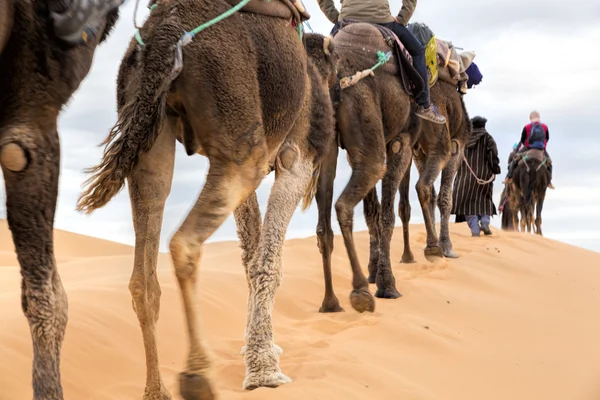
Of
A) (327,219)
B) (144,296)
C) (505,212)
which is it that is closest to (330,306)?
(327,219)

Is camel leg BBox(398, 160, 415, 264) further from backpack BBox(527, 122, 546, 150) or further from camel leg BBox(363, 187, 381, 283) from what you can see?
backpack BBox(527, 122, 546, 150)

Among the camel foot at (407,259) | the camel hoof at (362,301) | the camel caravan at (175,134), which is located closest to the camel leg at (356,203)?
the camel hoof at (362,301)

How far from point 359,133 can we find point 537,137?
41.5 feet

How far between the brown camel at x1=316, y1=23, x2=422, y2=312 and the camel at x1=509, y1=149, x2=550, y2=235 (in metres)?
12.0

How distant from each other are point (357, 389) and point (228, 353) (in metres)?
1.25

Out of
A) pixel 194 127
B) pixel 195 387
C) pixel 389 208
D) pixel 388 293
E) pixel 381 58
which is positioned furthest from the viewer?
pixel 389 208

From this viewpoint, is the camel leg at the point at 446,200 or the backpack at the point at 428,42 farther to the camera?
the camel leg at the point at 446,200

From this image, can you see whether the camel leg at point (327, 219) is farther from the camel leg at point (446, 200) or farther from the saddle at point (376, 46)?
the camel leg at point (446, 200)

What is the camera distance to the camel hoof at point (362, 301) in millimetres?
6844

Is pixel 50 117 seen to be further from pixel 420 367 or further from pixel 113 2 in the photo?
pixel 420 367

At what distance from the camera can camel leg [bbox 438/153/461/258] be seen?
11.0m

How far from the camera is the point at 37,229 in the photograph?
3318 millimetres

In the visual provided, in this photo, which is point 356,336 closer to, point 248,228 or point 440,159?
point 248,228

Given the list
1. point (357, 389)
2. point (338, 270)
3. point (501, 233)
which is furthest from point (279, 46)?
point (501, 233)
